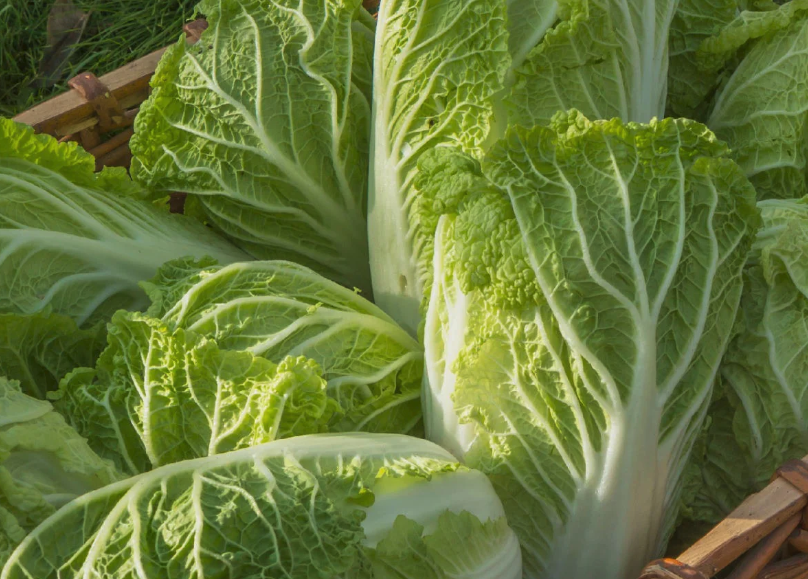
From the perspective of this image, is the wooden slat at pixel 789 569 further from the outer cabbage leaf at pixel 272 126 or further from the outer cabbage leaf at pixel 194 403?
the outer cabbage leaf at pixel 272 126

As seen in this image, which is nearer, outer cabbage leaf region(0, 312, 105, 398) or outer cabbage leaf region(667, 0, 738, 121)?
outer cabbage leaf region(0, 312, 105, 398)

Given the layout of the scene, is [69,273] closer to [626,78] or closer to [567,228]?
[567,228]

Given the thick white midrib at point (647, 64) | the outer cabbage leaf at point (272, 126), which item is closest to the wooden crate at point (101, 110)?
the outer cabbage leaf at point (272, 126)

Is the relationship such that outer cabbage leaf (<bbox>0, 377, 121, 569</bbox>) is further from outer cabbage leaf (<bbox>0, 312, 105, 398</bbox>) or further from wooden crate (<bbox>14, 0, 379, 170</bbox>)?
wooden crate (<bbox>14, 0, 379, 170</bbox>)

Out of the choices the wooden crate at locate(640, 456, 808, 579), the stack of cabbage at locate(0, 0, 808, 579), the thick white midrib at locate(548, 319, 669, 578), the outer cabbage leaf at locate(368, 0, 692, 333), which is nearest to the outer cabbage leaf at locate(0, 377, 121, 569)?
the stack of cabbage at locate(0, 0, 808, 579)

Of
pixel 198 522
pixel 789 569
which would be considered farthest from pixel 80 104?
pixel 789 569

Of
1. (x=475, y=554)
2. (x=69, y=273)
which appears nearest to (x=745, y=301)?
(x=475, y=554)
